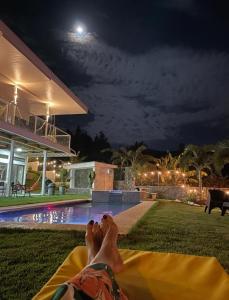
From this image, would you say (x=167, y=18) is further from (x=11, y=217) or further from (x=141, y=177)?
(x=11, y=217)

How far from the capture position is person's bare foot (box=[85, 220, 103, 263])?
6.86 ft

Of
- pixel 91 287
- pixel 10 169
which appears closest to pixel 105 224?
pixel 91 287

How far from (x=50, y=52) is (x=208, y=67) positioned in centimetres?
1868

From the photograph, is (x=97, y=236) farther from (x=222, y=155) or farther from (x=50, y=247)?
(x=222, y=155)

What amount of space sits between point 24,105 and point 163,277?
1616 centimetres

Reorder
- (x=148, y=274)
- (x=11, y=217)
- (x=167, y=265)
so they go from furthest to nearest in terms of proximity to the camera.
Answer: (x=11, y=217) → (x=167, y=265) → (x=148, y=274)

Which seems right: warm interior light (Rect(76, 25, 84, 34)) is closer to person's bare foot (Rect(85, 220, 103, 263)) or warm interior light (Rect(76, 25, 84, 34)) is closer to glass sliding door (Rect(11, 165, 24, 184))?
glass sliding door (Rect(11, 165, 24, 184))

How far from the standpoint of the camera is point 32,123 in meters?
14.9

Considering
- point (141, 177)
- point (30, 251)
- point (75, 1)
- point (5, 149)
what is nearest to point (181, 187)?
point (141, 177)

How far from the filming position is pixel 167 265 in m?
2.32

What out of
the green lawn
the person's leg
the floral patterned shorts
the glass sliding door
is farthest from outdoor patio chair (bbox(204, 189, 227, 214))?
the glass sliding door

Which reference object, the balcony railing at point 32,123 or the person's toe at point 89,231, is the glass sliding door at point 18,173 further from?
the person's toe at point 89,231

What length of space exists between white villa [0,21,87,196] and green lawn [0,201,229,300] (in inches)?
323

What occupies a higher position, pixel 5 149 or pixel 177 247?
pixel 5 149
